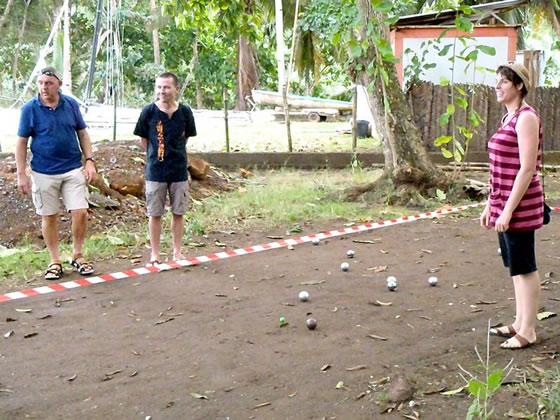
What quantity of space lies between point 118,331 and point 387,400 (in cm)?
219

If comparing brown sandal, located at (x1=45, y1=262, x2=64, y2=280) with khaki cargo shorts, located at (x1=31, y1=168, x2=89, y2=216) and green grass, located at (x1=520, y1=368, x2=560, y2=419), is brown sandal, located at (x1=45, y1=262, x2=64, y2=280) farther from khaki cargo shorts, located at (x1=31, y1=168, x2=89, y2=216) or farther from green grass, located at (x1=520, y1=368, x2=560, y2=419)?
green grass, located at (x1=520, y1=368, x2=560, y2=419)

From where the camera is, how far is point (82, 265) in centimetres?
646

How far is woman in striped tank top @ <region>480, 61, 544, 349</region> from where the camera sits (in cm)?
397

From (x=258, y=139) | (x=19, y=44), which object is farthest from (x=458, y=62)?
(x=19, y=44)

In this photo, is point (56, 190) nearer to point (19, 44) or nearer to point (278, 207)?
point (278, 207)

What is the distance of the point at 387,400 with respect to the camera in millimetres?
3535

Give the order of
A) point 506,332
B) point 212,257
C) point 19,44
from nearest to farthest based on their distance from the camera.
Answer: point 506,332 < point 212,257 < point 19,44

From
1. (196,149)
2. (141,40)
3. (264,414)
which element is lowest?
(264,414)

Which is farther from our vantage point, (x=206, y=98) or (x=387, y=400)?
(x=206, y=98)

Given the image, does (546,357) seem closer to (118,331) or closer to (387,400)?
(387,400)

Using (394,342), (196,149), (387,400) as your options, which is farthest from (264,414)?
(196,149)

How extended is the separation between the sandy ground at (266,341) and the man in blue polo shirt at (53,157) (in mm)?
530

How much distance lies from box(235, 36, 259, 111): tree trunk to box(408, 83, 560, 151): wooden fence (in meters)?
18.0

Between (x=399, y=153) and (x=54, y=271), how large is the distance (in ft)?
19.1
